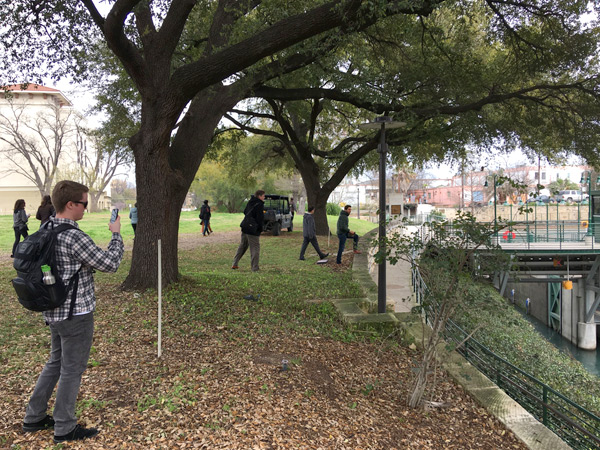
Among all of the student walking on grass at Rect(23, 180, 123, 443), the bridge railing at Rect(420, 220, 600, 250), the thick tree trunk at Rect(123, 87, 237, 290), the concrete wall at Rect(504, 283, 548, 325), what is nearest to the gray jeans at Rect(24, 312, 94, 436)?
the student walking on grass at Rect(23, 180, 123, 443)

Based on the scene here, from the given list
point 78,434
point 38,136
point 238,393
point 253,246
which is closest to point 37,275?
point 78,434

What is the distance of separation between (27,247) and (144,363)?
221cm

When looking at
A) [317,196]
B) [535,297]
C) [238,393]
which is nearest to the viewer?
[238,393]

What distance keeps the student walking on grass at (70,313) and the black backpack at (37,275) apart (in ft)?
0.20

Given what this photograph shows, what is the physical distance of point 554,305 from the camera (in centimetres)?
2941

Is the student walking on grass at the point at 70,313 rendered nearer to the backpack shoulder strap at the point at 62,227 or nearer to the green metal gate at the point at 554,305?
the backpack shoulder strap at the point at 62,227

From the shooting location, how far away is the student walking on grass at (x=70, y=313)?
300 cm

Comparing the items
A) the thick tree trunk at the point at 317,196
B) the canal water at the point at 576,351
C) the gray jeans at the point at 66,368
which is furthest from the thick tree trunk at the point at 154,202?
the canal water at the point at 576,351

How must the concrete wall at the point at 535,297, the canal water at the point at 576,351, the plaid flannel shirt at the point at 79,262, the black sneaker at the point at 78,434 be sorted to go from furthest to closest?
the concrete wall at the point at 535,297, the canal water at the point at 576,351, the black sneaker at the point at 78,434, the plaid flannel shirt at the point at 79,262

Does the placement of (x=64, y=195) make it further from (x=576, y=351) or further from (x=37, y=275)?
(x=576, y=351)

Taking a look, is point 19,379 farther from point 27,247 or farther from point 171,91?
point 171,91

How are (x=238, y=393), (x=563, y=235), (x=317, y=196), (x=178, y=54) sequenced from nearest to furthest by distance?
(x=238, y=393) → (x=178, y=54) → (x=317, y=196) → (x=563, y=235)

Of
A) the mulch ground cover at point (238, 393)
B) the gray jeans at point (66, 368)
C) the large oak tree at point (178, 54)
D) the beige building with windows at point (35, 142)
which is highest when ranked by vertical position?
the beige building with windows at point (35, 142)

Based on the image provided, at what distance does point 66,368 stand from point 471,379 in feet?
13.3
